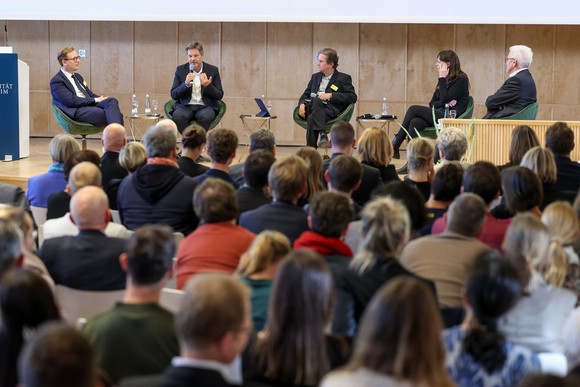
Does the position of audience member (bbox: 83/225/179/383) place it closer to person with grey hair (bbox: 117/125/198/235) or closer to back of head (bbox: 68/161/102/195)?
back of head (bbox: 68/161/102/195)

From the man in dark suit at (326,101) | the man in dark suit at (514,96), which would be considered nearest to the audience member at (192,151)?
the man in dark suit at (326,101)

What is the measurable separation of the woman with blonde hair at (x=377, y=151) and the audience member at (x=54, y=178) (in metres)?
1.83

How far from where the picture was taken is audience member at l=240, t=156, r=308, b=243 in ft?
12.1

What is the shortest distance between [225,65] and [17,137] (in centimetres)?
338

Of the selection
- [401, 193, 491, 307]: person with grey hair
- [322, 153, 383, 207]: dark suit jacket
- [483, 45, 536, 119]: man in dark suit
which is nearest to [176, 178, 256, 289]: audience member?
[401, 193, 491, 307]: person with grey hair

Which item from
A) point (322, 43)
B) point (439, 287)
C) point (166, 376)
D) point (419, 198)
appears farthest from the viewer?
point (322, 43)

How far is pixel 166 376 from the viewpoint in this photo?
1.82 metres

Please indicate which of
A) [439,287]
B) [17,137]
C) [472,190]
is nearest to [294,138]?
[17,137]

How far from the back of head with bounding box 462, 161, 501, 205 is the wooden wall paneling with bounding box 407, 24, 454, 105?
267 inches

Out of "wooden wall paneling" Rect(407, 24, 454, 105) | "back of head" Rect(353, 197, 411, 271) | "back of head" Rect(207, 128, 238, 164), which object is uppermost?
"wooden wall paneling" Rect(407, 24, 454, 105)

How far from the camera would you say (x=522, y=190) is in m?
3.79

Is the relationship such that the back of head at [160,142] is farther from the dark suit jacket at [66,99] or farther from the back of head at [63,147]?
the dark suit jacket at [66,99]

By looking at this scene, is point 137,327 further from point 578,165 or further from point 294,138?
point 294,138

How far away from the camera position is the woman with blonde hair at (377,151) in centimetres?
514
